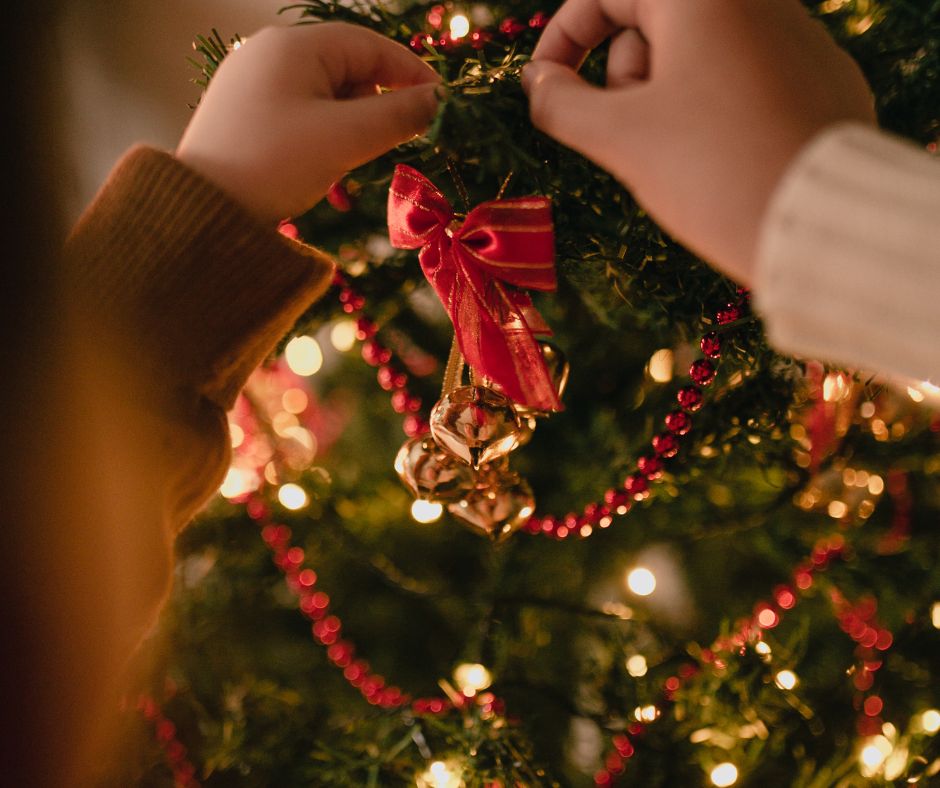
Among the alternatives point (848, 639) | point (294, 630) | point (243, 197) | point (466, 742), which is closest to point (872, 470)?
point (848, 639)

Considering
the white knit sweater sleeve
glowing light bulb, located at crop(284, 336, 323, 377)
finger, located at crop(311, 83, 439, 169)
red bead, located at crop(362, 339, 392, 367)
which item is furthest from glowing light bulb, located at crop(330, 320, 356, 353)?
the white knit sweater sleeve

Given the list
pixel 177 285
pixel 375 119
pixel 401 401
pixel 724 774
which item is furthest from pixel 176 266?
pixel 724 774

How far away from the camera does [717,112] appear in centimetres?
29

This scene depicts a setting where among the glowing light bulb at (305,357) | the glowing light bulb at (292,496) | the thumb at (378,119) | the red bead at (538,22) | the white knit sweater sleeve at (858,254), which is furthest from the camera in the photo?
the glowing light bulb at (305,357)

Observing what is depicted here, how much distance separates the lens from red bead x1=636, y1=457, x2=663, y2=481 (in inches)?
20.9

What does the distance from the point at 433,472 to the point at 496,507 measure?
0.18 feet

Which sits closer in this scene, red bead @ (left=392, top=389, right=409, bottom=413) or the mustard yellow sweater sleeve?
the mustard yellow sweater sleeve

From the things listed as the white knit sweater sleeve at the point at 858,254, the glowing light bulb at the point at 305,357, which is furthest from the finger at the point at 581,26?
the glowing light bulb at the point at 305,357

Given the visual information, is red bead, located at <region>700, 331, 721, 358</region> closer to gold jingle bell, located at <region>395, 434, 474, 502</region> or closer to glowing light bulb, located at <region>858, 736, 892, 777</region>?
gold jingle bell, located at <region>395, 434, 474, 502</region>

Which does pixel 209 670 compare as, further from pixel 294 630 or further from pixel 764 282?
pixel 764 282

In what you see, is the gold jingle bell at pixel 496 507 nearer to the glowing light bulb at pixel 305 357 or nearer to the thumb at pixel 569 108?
the thumb at pixel 569 108

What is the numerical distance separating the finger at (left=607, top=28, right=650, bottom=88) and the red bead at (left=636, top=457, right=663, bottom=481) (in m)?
0.29

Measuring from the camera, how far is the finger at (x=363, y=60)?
374 mm

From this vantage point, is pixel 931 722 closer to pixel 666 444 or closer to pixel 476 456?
pixel 666 444
